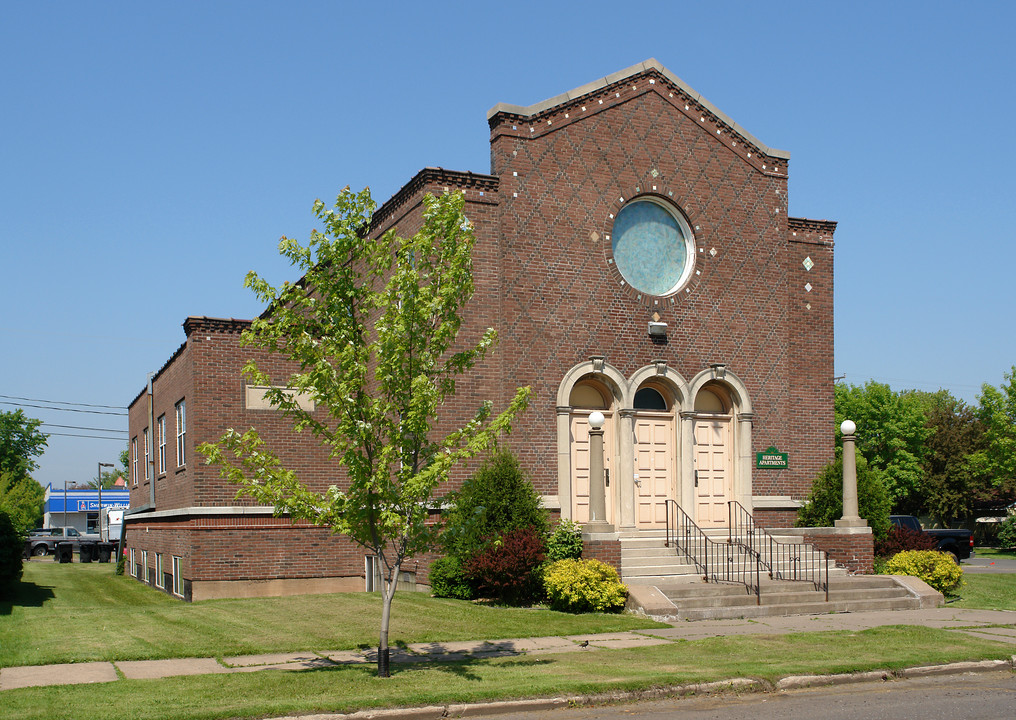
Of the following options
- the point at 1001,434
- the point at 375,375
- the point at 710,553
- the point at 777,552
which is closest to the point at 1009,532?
the point at 1001,434

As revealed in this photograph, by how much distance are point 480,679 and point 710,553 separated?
31.2 ft

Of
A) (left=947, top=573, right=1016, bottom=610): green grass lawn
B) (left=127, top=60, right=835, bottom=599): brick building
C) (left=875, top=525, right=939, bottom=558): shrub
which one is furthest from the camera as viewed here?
(left=875, top=525, right=939, bottom=558): shrub

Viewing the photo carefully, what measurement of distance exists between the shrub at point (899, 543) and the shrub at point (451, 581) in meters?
9.02

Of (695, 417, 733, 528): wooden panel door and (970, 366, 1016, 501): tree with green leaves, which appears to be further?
(970, 366, 1016, 501): tree with green leaves

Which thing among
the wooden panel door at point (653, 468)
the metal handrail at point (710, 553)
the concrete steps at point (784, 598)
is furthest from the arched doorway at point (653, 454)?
the concrete steps at point (784, 598)

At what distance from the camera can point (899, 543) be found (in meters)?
20.0

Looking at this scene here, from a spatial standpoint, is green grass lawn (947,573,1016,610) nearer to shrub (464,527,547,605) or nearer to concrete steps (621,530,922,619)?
concrete steps (621,530,922,619)

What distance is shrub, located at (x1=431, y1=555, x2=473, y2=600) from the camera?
17172 millimetres

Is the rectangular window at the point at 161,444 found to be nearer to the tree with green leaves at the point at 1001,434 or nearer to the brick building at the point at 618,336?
the brick building at the point at 618,336

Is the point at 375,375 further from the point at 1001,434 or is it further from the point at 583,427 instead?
the point at 1001,434

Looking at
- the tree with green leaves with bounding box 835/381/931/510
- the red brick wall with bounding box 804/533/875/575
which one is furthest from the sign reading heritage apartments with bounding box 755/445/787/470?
the tree with green leaves with bounding box 835/381/931/510

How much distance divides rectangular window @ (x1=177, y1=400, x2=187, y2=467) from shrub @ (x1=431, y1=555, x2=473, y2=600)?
7686 mm

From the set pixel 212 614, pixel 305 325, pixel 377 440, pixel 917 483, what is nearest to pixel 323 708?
pixel 377 440

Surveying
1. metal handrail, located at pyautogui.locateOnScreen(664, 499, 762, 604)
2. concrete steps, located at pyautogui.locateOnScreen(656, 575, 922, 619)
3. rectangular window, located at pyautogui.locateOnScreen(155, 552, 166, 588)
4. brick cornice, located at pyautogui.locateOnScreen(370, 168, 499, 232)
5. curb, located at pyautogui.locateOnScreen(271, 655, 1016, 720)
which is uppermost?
brick cornice, located at pyautogui.locateOnScreen(370, 168, 499, 232)
